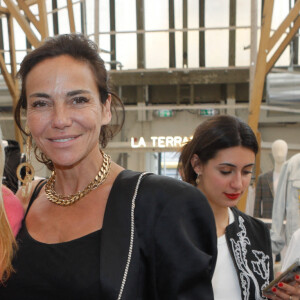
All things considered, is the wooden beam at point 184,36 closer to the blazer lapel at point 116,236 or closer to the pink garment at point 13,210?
the pink garment at point 13,210

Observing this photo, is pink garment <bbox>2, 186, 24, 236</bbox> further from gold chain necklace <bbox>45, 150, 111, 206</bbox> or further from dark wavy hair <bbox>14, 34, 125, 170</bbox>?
dark wavy hair <bbox>14, 34, 125, 170</bbox>

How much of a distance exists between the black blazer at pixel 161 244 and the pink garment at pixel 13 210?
30cm

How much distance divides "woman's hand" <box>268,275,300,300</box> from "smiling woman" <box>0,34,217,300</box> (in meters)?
0.61

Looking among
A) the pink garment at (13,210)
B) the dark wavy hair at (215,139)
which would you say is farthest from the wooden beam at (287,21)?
the pink garment at (13,210)

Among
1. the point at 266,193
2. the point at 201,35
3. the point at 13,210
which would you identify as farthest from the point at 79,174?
the point at 201,35

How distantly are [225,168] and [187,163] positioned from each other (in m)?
0.20

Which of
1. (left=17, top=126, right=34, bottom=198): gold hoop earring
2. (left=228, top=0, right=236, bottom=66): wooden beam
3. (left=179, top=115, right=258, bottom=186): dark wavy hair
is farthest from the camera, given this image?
(left=228, top=0, right=236, bottom=66): wooden beam

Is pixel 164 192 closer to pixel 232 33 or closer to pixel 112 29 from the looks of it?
pixel 232 33

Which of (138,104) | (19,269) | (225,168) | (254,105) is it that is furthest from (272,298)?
(138,104)

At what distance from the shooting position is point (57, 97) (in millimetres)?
1439

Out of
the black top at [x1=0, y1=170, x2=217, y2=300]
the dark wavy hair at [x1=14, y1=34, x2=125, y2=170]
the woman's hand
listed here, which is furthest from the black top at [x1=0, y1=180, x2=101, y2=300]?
the woman's hand

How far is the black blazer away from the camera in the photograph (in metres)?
1.33

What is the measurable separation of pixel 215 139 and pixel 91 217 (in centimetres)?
95

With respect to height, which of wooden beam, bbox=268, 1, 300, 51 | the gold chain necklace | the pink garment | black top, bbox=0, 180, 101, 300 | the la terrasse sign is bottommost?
the la terrasse sign
